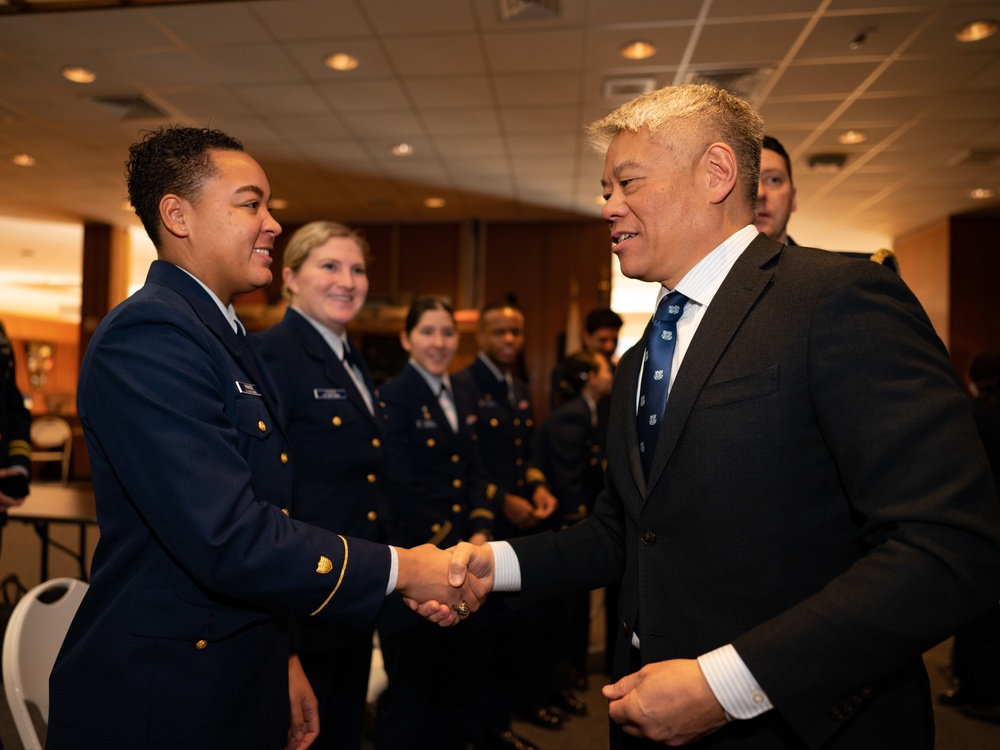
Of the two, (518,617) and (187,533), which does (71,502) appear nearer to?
(518,617)

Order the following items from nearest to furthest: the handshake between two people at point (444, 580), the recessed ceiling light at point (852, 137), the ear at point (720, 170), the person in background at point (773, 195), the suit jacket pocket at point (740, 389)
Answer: the suit jacket pocket at point (740, 389)
the ear at point (720, 170)
the handshake between two people at point (444, 580)
the person in background at point (773, 195)
the recessed ceiling light at point (852, 137)

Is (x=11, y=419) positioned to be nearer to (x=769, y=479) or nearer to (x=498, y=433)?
(x=498, y=433)

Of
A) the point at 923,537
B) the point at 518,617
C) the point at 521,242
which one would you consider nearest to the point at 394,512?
the point at 518,617

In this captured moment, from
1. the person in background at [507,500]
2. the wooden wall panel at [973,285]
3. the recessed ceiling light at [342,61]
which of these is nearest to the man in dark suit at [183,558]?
the person in background at [507,500]

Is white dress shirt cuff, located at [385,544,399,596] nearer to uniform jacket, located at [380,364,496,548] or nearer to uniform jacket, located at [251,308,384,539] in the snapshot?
uniform jacket, located at [251,308,384,539]

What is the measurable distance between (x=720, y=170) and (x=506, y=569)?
2.94 ft

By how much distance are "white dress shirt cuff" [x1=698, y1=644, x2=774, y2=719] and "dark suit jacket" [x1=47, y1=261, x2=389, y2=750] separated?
61 cm

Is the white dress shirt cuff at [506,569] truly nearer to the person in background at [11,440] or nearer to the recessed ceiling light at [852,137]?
the person in background at [11,440]

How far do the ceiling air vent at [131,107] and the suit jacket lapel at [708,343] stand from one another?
604 cm

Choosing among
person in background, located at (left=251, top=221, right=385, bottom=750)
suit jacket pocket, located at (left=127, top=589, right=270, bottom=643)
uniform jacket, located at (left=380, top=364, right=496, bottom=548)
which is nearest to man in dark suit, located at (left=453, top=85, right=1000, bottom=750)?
suit jacket pocket, located at (left=127, top=589, right=270, bottom=643)

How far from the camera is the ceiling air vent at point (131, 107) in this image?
5797 millimetres

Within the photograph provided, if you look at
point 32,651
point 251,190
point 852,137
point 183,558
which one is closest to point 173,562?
point 183,558

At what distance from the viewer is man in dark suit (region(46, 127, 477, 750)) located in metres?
1.14

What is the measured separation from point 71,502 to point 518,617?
2592 millimetres
